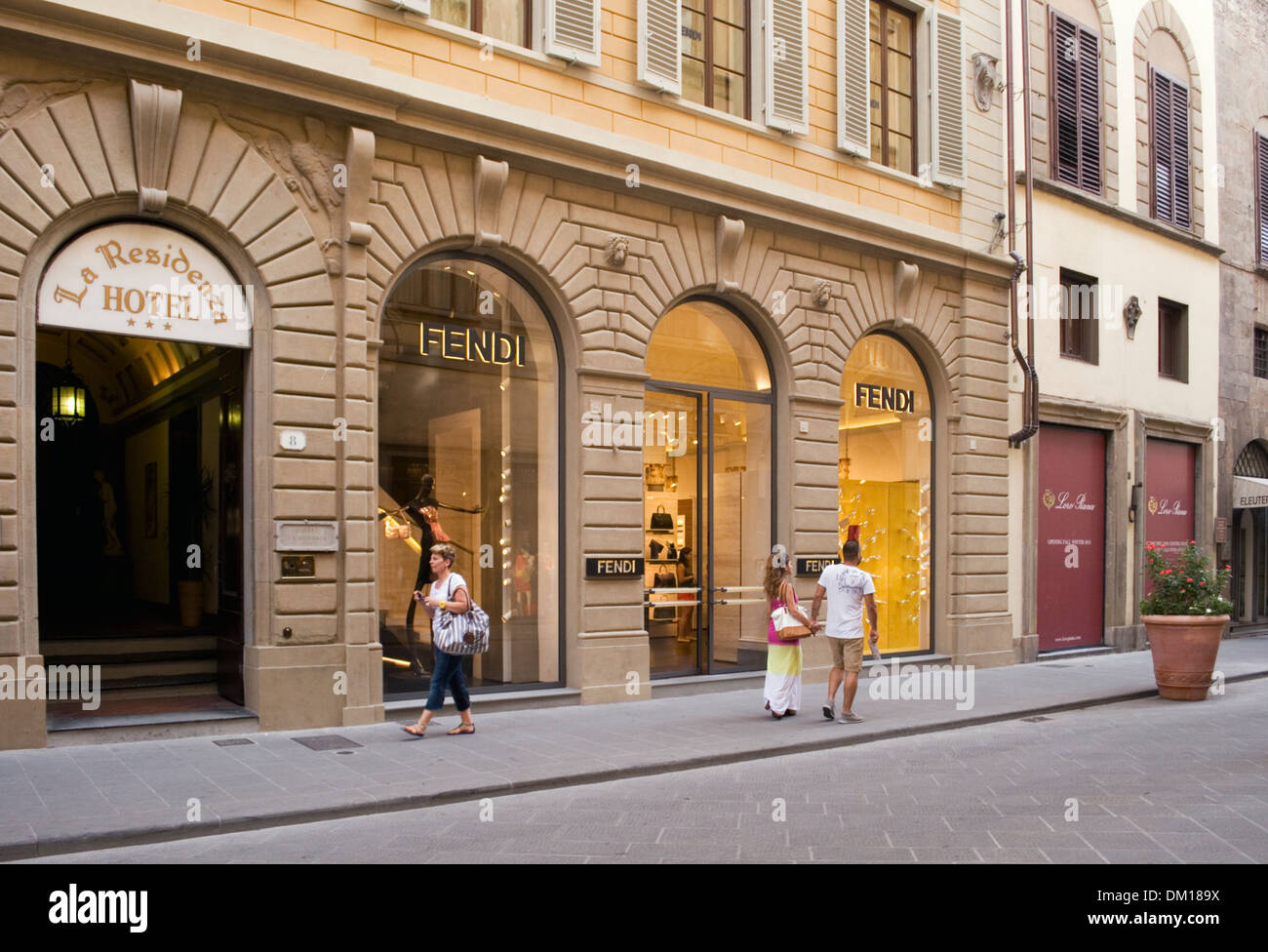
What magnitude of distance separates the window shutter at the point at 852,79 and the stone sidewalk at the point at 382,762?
7596 mm

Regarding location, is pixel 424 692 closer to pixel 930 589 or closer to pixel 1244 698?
pixel 930 589

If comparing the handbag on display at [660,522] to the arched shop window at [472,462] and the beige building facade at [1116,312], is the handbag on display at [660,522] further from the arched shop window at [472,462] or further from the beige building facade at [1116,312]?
the beige building facade at [1116,312]

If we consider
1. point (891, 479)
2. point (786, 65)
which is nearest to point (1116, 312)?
point (891, 479)

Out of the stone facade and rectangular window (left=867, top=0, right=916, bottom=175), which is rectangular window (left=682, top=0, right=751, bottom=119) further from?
the stone facade

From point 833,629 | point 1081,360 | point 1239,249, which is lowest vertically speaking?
point 833,629

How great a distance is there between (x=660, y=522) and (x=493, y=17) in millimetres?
6036

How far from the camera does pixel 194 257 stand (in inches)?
425

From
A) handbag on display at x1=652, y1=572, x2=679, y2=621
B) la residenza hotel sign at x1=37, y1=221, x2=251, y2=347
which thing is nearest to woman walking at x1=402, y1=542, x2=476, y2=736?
la residenza hotel sign at x1=37, y1=221, x2=251, y2=347

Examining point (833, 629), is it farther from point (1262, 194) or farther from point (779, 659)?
point (1262, 194)

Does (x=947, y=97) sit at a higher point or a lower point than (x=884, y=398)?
higher

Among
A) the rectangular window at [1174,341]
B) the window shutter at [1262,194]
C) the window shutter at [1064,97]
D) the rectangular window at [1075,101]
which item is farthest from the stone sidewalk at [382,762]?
the window shutter at [1262,194]

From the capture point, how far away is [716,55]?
14953 mm

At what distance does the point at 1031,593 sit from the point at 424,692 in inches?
424
